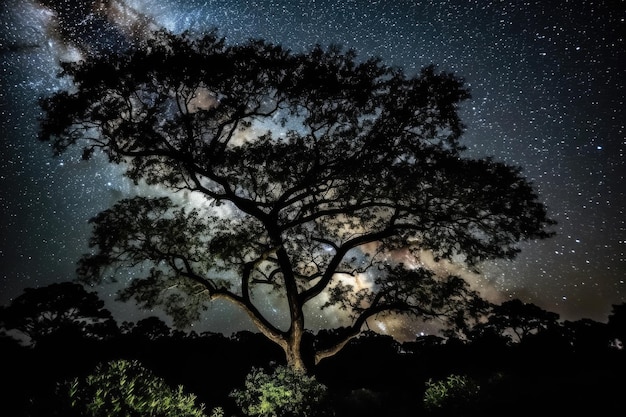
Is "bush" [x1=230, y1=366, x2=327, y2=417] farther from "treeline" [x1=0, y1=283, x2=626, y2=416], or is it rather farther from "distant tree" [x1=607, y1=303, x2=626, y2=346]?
"distant tree" [x1=607, y1=303, x2=626, y2=346]

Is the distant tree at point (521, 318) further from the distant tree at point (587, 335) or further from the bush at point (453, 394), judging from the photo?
the bush at point (453, 394)

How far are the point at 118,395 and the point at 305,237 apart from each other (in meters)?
10.3

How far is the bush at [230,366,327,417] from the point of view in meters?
9.18

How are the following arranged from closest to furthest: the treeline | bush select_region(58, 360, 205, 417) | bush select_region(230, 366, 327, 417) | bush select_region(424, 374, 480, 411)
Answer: bush select_region(58, 360, 205, 417) → bush select_region(230, 366, 327, 417) → bush select_region(424, 374, 480, 411) → the treeline

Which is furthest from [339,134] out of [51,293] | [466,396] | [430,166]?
[51,293]

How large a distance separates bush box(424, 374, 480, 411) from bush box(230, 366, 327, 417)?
3450mm

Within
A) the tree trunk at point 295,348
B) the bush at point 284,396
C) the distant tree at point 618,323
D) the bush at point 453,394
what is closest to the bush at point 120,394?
the bush at point 284,396

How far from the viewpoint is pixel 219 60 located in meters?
11.2

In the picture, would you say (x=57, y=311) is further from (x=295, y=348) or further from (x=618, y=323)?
(x=618, y=323)

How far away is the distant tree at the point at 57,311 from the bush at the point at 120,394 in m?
26.7

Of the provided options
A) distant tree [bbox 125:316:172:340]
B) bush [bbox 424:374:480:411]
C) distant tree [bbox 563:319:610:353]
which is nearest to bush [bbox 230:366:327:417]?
bush [bbox 424:374:480:411]

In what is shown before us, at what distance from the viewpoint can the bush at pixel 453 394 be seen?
930 centimetres

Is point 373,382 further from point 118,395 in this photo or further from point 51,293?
point 51,293

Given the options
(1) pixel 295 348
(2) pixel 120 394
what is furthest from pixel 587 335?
(2) pixel 120 394
